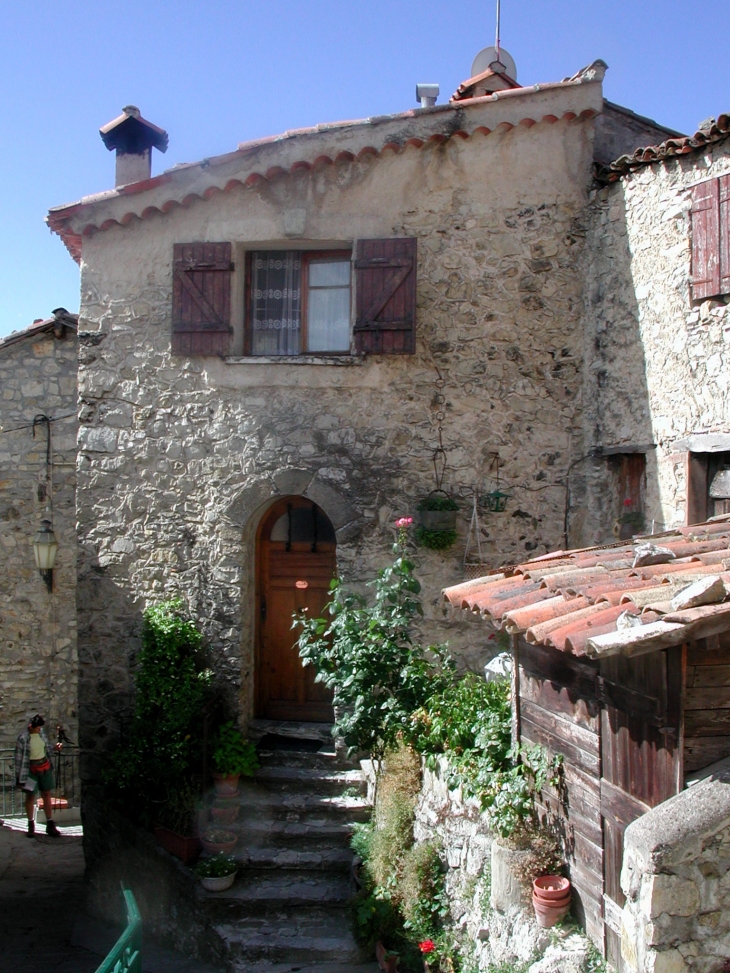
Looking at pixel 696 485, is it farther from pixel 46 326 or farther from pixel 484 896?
pixel 46 326

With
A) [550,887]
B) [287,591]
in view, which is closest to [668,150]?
[287,591]

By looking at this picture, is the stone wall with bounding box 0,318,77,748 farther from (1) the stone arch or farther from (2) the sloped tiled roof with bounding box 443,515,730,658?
(2) the sloped tiled roof with bounding box 443,515,730,658

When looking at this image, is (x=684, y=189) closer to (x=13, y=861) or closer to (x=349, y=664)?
(x=349, y=664)

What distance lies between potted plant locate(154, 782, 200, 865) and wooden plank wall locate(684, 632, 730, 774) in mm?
4989

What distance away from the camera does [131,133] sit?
346 inches

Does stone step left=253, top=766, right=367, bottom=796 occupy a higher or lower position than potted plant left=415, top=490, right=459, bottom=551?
lower

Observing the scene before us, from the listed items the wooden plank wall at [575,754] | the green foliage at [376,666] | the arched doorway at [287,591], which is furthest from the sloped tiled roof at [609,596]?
the arched doorway at [287,591]

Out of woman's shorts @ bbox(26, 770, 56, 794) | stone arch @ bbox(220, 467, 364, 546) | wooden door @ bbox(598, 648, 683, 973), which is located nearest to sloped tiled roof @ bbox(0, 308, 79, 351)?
stone arch @ bbox(220, 467, 364, 546)

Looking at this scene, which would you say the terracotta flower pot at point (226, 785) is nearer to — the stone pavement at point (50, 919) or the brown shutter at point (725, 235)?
the stone pavement at point (50, 919)

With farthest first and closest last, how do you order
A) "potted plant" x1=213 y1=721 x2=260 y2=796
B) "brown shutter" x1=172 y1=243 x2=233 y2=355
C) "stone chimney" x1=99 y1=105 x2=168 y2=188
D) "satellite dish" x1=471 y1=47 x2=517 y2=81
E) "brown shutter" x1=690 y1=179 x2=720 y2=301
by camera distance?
"satellite dish" x1=471 y1=47 x2=517 y2=81, "stone chimney" x1=99 y1=105 x2=168 y2=188, "brown shutter" x1=172 y1=243 x2=233 y2=355, "potted plant" x1=213 y1=721 x2=260 y2=796, "brown shutter" x1=690 y1=179 x2=720 y2=301

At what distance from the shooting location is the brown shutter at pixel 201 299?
A: 8062mm

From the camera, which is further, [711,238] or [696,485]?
[696,485]

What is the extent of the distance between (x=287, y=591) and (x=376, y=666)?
6.53ft

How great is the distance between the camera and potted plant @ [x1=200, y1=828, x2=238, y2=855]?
717 cm
